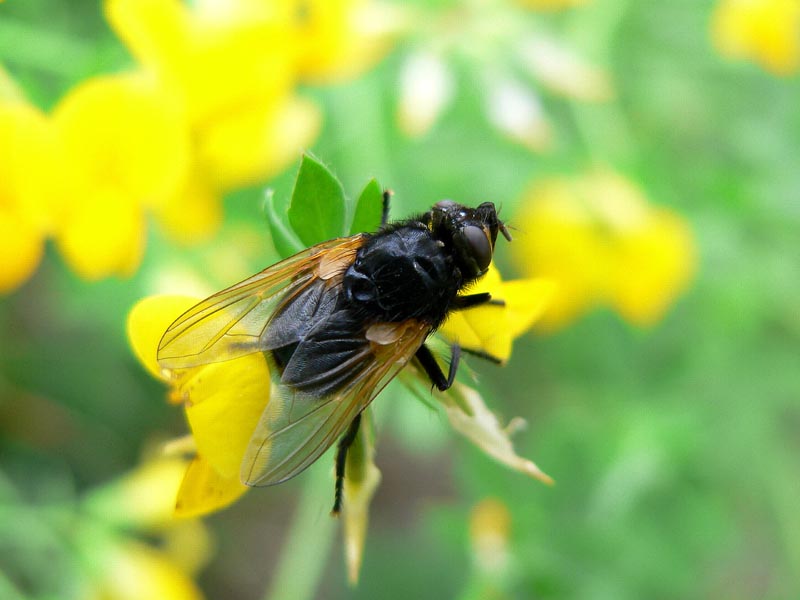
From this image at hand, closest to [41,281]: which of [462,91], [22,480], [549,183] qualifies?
[22,480]

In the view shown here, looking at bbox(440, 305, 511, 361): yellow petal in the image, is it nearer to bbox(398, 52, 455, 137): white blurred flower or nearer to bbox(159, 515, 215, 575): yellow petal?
bbox(398, 52, 455, 137): white blurred flower

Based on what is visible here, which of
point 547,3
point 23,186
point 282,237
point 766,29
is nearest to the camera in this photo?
point 282,237

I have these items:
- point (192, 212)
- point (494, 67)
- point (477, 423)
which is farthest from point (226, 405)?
point (494, 67)

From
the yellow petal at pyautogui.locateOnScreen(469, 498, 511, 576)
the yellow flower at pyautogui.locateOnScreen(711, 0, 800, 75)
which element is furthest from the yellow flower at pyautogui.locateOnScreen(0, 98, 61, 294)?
the yellow flower at pyautogui.locateOnScreen(711, 0, 800, 75)

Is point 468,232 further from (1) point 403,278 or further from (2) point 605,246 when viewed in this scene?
(2) point 605,246

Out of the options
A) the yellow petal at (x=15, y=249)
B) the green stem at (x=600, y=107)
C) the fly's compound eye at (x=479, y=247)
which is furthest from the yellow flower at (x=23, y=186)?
the green stem at (x=600, y=107)

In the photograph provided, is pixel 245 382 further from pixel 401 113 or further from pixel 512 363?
pixel 512 363

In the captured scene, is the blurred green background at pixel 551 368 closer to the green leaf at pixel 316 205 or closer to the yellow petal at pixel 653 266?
the yellow petal at pixel 653 266
